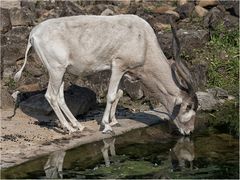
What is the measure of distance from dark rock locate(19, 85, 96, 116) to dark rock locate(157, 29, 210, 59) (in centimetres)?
358

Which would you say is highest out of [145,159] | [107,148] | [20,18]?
[145,159]

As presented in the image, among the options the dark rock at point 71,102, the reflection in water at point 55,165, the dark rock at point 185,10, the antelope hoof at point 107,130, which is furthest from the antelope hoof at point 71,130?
the dark rock at point 185,10

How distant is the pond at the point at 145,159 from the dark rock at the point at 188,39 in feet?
17.0

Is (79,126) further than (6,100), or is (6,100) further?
(6,100)

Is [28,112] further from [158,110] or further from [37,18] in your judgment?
[37,18]

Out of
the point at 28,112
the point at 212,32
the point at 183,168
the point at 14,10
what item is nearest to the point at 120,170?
the point at 183,168

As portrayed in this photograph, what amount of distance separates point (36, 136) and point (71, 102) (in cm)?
163

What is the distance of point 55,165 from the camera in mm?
10156

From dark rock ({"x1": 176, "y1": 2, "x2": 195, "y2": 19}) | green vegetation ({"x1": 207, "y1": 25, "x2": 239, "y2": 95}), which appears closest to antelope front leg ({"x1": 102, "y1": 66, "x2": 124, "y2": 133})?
green vegetation ({"x1": 207, "y1": 25, "x2": 239, "y2": 95})

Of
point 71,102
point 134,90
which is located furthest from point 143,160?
point 134,90

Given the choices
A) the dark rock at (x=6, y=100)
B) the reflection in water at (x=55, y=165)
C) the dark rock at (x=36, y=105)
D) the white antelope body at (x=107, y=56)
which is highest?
the white antelope body at (x=107, y=56)

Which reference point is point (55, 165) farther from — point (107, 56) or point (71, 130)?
point (107, 56)

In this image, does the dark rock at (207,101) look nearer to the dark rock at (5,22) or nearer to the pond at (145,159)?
Answer: the pond at (145,159)

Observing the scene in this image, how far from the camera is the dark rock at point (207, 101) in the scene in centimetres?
1385
